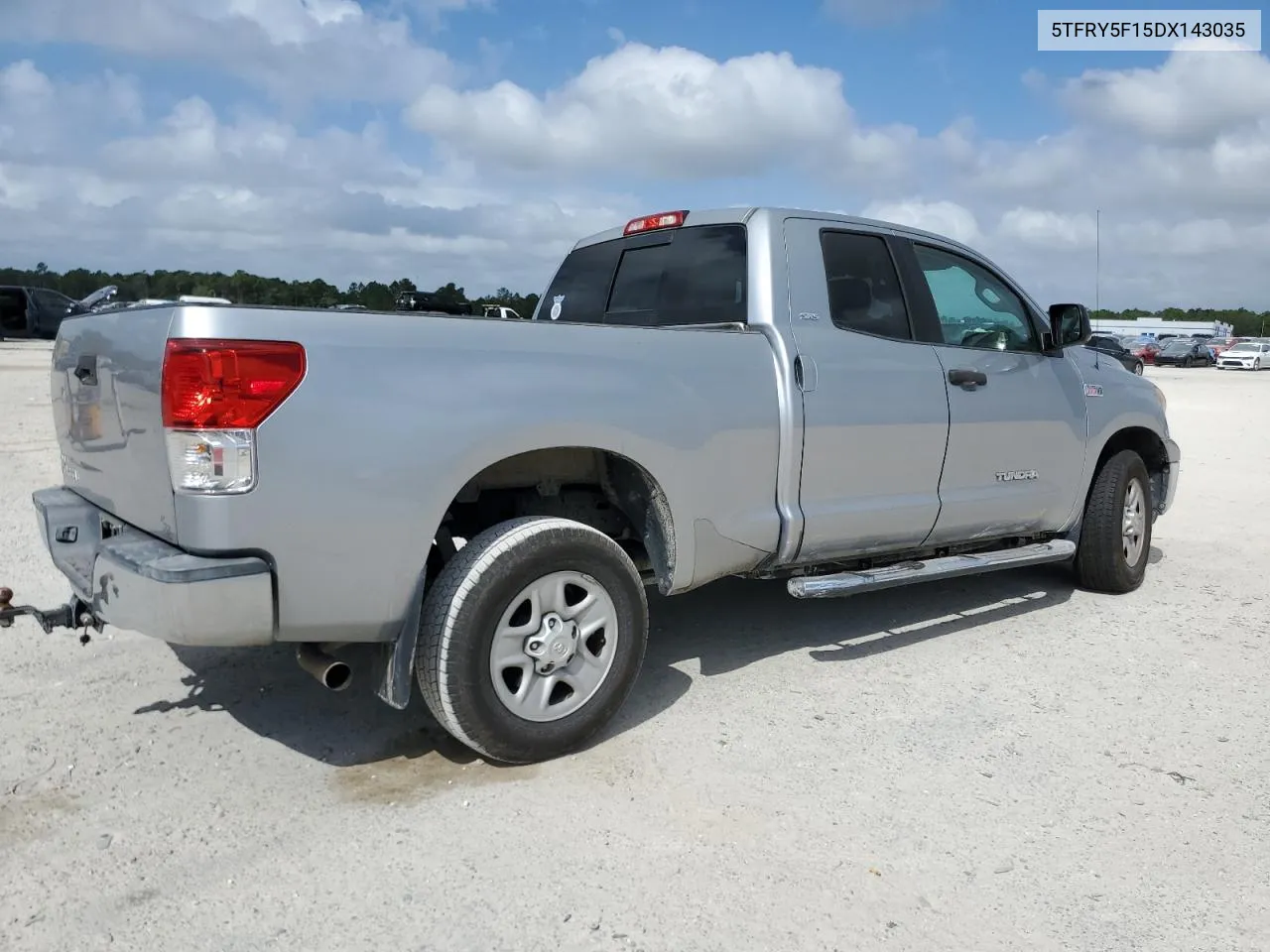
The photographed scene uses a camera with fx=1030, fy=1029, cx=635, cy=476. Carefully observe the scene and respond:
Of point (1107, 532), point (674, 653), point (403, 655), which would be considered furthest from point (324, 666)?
A: point (1107, 532)

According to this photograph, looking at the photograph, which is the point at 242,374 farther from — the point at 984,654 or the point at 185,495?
the point at 984,654

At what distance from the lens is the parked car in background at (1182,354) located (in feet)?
158

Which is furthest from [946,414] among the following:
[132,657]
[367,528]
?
[132,657]

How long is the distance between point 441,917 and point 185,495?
1.36m

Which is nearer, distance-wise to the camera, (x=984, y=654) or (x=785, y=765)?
(x=785, y=765)

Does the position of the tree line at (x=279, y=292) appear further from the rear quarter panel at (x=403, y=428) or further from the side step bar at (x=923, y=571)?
the side step bar at (x=923, y=571)

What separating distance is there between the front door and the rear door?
0.18 metres

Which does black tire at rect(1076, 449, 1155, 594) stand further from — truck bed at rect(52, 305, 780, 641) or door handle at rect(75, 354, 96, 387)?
door handle at rect(75, 354, 96, 387)

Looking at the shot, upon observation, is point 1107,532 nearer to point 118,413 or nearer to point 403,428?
point 403,428

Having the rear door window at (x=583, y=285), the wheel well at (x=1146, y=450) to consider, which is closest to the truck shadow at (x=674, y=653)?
the wheel well at (x=1146, y=450)

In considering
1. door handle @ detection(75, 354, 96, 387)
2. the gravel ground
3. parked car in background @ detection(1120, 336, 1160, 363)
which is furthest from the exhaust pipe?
parked car in background @ detection(1120, 336, 1160, 363)

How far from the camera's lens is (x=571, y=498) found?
4.17 meters

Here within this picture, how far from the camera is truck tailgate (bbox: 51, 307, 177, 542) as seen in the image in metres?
3.01

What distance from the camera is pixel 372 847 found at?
3.02 meters
